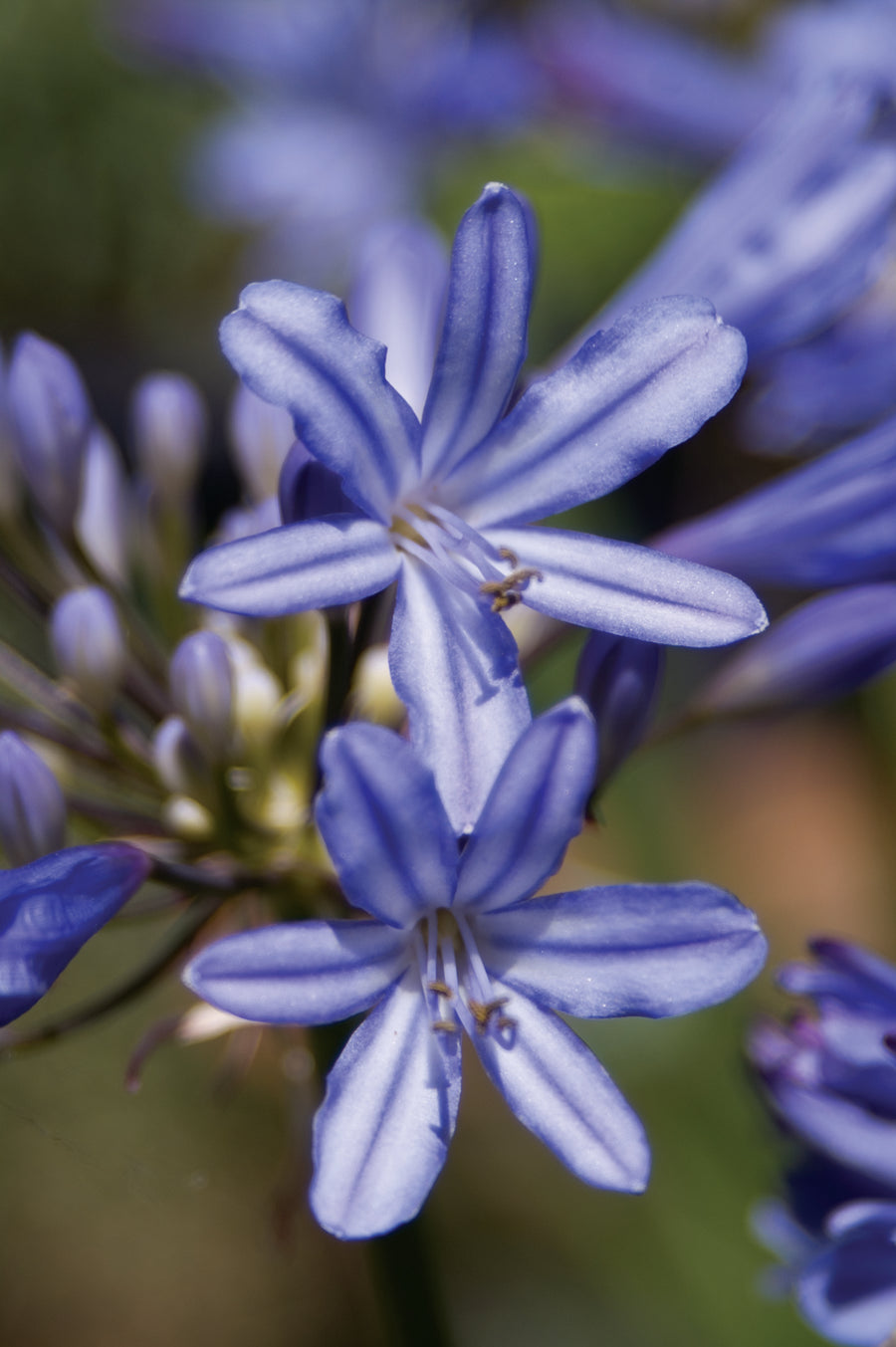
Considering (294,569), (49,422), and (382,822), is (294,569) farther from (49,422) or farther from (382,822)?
(49,422)

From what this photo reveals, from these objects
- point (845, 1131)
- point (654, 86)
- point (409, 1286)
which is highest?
point (654, 86)

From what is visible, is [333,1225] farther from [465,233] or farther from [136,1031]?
[136,1031]

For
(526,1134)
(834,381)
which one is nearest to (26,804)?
(834,381)

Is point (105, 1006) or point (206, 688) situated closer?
point (105, 1006)

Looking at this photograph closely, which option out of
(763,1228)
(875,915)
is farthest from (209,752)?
(875,915)

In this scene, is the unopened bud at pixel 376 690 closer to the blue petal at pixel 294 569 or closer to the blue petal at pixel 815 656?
the blue petal at pixel 815 656

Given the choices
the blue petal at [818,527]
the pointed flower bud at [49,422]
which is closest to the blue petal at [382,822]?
the blue petal at [818,527]
